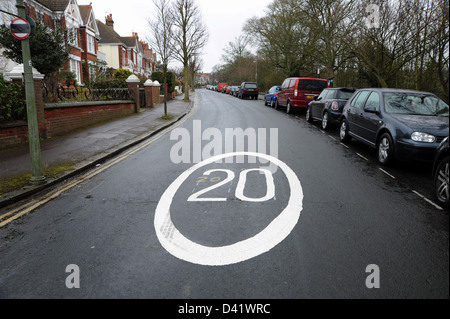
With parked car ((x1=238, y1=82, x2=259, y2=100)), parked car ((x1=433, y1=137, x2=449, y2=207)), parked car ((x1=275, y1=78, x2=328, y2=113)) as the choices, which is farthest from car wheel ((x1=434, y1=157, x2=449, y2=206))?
parked car ((x1=238, y1=82, x2=259, y2=100))

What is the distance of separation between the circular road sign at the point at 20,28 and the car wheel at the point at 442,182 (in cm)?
683

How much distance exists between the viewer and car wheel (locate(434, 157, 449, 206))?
460 cm

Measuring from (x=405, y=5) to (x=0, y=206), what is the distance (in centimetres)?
1616

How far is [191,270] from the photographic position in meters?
3.08

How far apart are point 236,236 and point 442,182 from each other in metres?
3.26

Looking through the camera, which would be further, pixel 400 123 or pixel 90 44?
pixel 90 44

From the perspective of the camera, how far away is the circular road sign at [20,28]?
17.2 feet

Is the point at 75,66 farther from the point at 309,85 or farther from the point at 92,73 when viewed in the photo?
the point at 309,85

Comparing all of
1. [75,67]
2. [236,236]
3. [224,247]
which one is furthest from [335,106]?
[75,67]

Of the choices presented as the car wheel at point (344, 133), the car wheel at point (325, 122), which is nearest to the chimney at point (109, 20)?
the car wheel at point (325, 122)

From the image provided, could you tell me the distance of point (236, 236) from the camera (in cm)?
374

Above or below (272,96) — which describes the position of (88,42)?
above

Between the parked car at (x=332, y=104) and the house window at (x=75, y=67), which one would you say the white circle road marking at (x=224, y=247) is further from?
the house window at (x=75, y=67)

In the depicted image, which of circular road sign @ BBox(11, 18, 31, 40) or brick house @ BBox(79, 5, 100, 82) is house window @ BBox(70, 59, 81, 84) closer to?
brick house @ BBox(79, 5, 100, 82)
